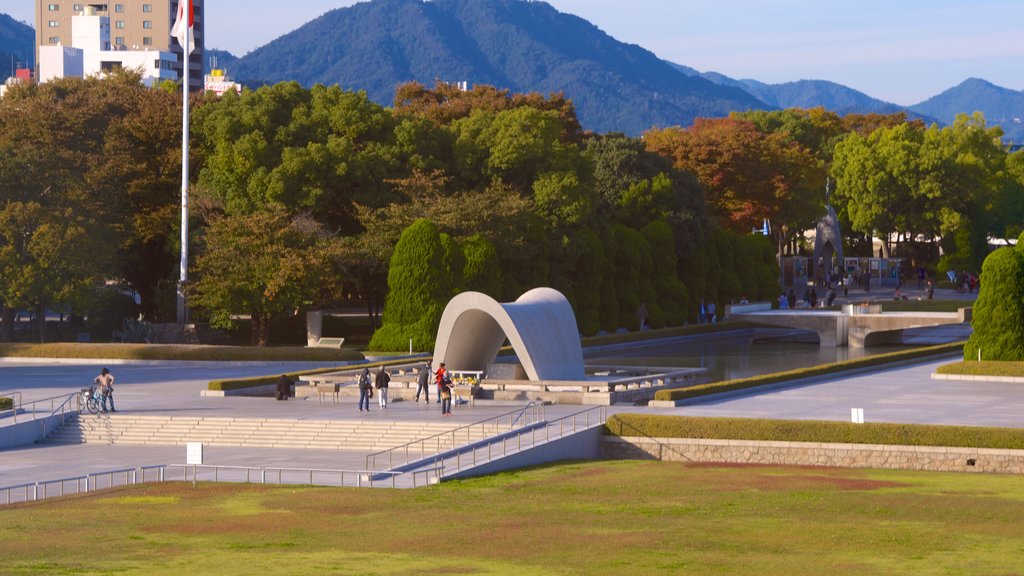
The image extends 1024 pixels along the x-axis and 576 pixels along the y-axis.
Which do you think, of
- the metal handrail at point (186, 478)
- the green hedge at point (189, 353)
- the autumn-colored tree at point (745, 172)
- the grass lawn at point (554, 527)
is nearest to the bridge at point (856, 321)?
the autumn-colored tree at point (745, 172)

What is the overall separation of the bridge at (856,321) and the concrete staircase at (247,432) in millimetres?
50926

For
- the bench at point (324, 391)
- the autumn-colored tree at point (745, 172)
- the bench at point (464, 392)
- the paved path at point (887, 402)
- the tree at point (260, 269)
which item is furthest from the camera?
the autumn-colored tree at point (745, 172)

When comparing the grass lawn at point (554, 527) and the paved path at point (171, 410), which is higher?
the paved path at point (171, 410)

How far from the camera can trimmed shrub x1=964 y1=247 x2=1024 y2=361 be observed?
59.7 m

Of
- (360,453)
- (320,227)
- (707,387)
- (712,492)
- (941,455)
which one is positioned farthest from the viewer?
(320,227)

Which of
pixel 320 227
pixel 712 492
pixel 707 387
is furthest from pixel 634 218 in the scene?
pixel 712 492

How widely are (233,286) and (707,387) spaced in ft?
82.3

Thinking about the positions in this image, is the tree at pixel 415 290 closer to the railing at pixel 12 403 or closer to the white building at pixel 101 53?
the railing at pixel 12 403

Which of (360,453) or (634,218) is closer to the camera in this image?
(360,453)

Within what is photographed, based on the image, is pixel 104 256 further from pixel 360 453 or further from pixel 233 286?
pixel 360 453

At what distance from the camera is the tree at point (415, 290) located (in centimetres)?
6750

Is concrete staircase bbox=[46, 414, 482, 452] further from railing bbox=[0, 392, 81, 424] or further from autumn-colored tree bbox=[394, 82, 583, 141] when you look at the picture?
autumn-colored tree bbox=[394, 82, 583, 141]

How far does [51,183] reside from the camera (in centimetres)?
6962

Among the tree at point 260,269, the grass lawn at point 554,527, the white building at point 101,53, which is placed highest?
the white building at point 101,53
